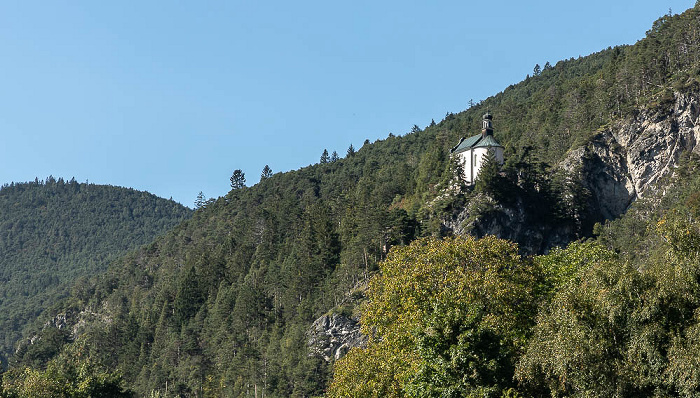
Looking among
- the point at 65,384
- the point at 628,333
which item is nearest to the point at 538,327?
the point at 628,333

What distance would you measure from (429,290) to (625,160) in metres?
91.5

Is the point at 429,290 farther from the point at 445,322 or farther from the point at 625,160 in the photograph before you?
the point at 625,160

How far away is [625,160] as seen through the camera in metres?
119

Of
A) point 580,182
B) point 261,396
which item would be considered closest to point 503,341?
point 261,396

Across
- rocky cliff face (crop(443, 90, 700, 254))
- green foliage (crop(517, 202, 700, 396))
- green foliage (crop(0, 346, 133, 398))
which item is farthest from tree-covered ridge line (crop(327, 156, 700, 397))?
rocky cliff face (crop(443, 90, 700, 254))

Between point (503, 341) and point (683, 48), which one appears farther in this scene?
point (683, 48)

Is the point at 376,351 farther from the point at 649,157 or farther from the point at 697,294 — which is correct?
the point at 649,157

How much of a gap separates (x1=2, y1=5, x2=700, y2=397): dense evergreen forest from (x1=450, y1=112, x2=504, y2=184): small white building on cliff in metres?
3.88

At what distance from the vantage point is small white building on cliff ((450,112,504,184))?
109 m

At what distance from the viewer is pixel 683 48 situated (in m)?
124

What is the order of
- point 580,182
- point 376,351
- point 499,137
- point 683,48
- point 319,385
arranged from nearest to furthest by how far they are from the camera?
point 376,351 < point 319,385 < point 580,182 < point 683,48 < point 499,137

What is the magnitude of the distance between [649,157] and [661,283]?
9499 cm

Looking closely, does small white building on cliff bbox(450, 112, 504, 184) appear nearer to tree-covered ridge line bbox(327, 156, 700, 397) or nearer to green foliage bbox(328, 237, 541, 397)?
green foliage bbox(328, 237, 541, 397)

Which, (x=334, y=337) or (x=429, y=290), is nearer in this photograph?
(x=429, y=290)
